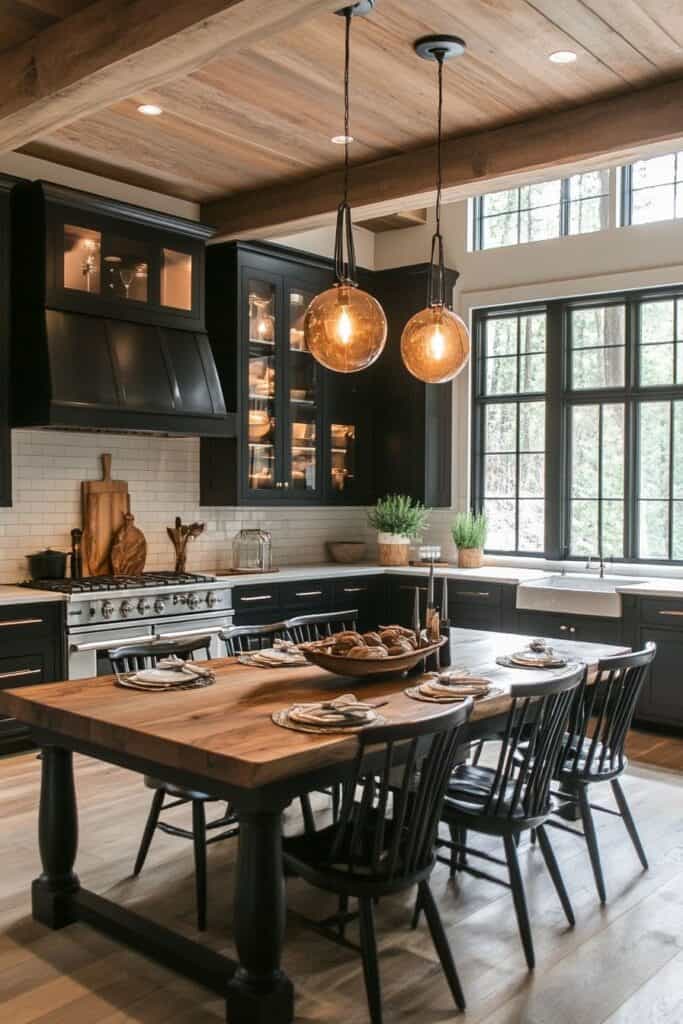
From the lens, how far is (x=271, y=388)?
6.76 meters

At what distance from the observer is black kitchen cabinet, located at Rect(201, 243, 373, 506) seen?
6.51 metres

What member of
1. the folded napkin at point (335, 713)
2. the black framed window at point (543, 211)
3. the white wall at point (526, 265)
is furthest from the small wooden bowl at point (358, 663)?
the black framed window at point (543, 211)

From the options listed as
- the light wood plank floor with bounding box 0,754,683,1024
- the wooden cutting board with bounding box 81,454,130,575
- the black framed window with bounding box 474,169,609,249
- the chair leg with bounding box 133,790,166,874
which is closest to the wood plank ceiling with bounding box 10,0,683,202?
the wooden cutting board with bounding box 81,454,130,575

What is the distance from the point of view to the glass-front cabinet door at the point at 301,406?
6887mm

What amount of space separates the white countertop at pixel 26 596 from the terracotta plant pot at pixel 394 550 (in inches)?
110

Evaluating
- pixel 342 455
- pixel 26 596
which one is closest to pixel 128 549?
pixel 26 596

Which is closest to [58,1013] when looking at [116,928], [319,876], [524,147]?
[116,928]

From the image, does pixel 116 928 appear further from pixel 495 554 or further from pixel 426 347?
pixel 495 554

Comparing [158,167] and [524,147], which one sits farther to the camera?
[158,167]

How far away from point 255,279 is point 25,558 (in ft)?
7.92

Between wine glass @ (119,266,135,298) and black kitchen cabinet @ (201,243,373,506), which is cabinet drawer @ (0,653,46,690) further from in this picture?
wine glass @ (119,266,135,298)

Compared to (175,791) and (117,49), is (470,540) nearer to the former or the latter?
(175,791)

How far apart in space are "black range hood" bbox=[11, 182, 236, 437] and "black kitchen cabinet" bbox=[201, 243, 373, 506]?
13.4 inches

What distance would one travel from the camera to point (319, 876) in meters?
2.62
